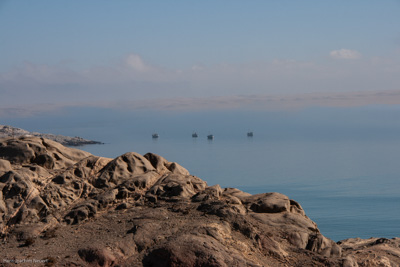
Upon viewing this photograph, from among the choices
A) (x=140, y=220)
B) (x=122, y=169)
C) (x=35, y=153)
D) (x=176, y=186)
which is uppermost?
(x=35, y=153)

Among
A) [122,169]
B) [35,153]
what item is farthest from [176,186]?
[35,153]

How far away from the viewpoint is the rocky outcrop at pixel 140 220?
23234 mm

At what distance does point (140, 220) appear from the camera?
25.9 meters

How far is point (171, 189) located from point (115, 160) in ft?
14.2

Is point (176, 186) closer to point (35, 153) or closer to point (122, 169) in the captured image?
point (122, 169)

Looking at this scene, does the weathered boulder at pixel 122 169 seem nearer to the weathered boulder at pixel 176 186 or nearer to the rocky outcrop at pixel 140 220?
the rocky outcrop at pixel 140 220

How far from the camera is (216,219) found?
25984 millimetres

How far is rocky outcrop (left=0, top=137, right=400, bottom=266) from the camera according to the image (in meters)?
23.2

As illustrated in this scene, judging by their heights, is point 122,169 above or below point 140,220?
above

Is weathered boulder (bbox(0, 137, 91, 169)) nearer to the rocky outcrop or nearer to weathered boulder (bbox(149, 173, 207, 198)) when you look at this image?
the rocky outcrop

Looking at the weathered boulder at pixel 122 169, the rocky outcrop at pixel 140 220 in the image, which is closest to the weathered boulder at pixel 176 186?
the rocky outcrop at pixel 140 220

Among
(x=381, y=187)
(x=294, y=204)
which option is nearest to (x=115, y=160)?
(x=294, y=204)

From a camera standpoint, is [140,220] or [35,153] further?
[35,153]

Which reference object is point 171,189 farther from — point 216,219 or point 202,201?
point 216,219
